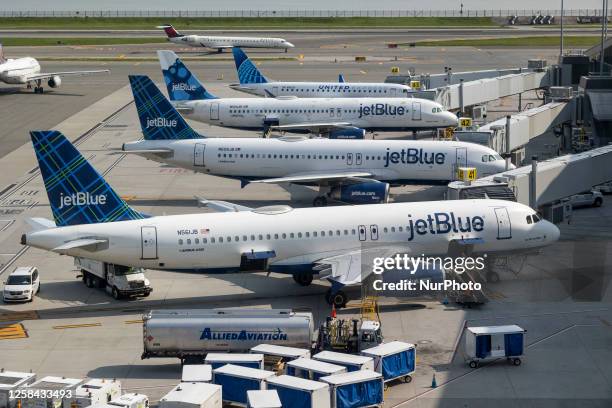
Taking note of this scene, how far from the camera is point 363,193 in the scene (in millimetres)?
70938

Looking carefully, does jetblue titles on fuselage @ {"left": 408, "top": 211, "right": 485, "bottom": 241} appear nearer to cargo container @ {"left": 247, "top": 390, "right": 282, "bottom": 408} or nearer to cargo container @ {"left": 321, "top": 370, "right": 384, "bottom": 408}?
cargo container @ {"left": 321, "top": 370, "right": 384, "bottom": 408}

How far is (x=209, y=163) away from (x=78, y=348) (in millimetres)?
29073

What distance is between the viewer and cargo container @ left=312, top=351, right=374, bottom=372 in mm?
40719

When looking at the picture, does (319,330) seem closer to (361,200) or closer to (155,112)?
(361,200)

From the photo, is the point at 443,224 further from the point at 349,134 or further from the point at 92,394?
the point at 349,134

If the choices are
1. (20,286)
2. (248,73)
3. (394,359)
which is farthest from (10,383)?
(248,73)

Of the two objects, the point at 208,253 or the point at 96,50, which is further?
the point at 96,50

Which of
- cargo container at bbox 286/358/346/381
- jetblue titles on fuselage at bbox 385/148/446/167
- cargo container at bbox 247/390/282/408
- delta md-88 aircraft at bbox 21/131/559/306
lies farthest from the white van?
jetblue titles on fuselage at bbox 385/148/446/167

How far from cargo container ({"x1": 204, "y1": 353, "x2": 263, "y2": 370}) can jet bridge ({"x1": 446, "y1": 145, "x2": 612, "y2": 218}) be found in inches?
881

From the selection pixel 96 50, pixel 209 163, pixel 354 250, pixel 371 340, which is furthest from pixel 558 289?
pixel 96 50

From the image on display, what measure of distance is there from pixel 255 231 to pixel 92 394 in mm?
16199

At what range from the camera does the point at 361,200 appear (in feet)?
233

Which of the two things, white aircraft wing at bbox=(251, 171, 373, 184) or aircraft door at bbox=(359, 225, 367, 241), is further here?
white aircraft wing at bbox=(251, 171, 373, 184)

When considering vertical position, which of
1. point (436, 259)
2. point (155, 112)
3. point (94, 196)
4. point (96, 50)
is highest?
point (96, 50)
